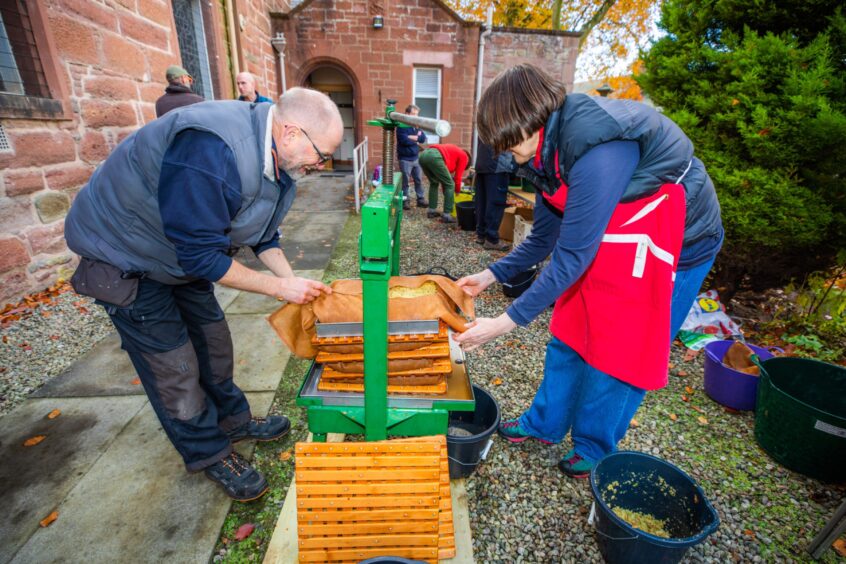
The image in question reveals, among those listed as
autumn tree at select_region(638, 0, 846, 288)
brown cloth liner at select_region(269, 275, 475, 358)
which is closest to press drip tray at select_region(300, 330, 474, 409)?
brown cloth liner at select_region(269, 275, 475, 358)

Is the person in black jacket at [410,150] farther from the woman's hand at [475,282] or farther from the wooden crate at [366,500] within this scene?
the wooden crate at [366,500]

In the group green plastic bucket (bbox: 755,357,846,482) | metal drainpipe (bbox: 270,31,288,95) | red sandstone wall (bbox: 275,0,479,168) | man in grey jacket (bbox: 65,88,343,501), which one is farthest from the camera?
→ red sandstone wall (bbox: 275,0,479,168)

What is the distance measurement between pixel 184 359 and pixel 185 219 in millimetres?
819

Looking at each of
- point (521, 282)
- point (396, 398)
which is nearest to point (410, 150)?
point (521, 282)

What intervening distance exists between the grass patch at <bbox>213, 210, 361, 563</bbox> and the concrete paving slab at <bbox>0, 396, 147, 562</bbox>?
2.31 ft

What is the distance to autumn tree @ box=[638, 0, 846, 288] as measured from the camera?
314 centimetres

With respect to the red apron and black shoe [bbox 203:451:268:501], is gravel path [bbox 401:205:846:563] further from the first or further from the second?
black shoe [bbox 203:451:268:501]

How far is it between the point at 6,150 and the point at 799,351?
24.0ft

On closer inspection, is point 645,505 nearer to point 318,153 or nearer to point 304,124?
point 318,153

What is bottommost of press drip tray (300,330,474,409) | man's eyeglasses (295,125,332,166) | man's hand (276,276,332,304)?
press drip tray (300,330,474,409)

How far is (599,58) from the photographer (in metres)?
20.4

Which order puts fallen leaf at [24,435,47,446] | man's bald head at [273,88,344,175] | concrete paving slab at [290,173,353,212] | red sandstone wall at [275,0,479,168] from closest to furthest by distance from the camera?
man's bald head at [273,88,344,175]
fallen leaf at [24,435,47,446]
concrete paving slab at [290,173,353,212]
red sandstone wall at [275,0,479,168]

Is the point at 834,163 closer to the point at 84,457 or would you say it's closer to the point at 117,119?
the point at 84,457

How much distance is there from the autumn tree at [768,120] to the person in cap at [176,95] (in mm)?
5406
